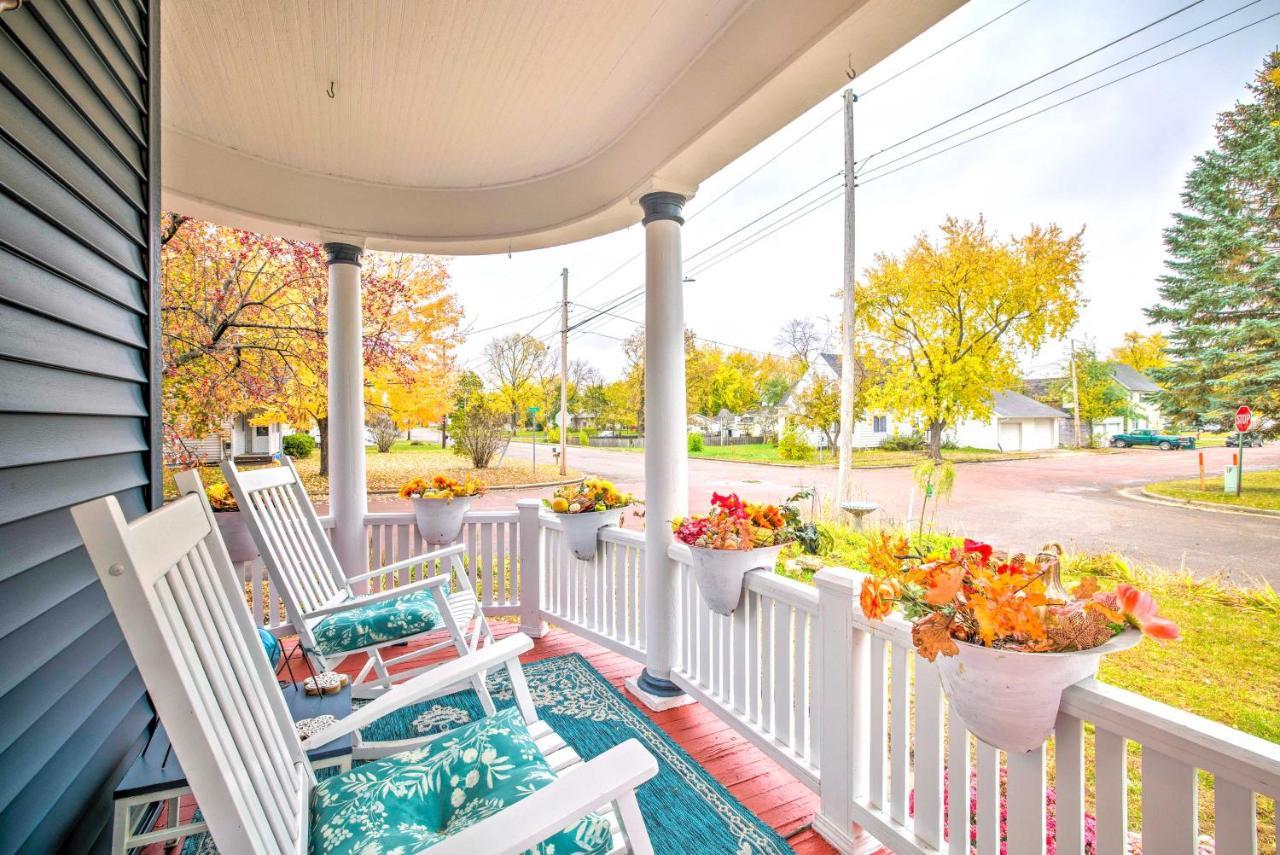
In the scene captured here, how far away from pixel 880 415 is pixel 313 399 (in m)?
4.97

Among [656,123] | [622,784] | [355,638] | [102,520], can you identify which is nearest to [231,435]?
[355,638]

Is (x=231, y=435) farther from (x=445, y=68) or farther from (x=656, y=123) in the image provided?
(x=656, y=123)

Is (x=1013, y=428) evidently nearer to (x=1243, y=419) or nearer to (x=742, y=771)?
(x=1243, y=419)

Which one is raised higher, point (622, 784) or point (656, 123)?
point (656, 123)

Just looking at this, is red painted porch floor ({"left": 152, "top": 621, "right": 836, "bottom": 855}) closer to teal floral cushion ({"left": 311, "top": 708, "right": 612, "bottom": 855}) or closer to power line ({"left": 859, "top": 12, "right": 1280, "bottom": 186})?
teal floral cushion ({"left": 311, "top": 708, "right": 612, "bottom": 855})

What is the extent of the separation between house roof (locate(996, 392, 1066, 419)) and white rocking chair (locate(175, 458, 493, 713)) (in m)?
1.83

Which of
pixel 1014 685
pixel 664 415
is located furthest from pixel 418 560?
pixel 1014 685

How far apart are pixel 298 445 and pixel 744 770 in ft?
23.9

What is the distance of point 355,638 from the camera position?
7.57 ft

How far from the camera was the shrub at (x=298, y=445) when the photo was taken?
7352 mm

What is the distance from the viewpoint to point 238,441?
5.38 metres

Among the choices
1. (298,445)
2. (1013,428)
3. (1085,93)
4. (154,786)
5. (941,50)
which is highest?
(941,50)

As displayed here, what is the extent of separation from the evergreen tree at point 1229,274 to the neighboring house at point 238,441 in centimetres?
545

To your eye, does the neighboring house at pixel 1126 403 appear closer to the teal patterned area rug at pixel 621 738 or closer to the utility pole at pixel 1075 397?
the utility pole at pixel 1075 397
